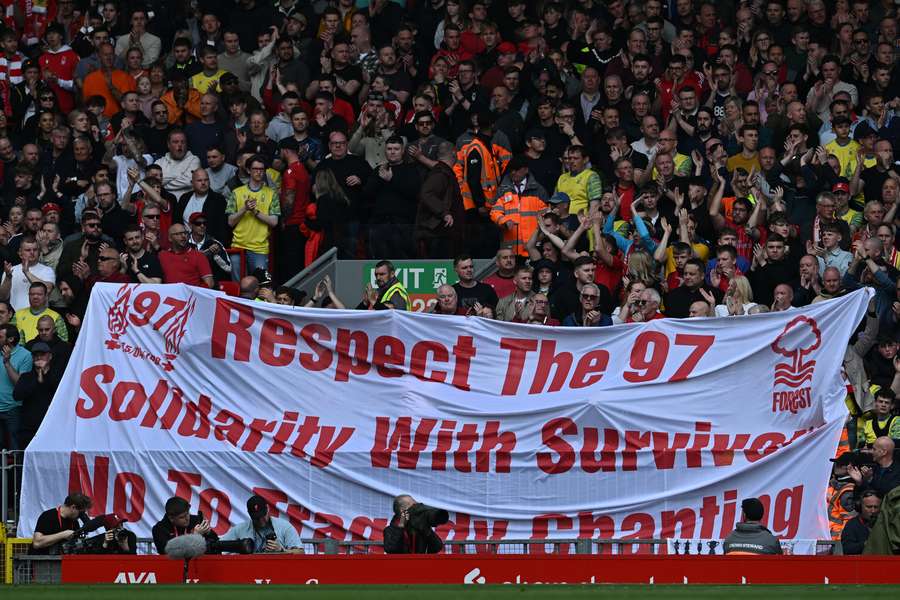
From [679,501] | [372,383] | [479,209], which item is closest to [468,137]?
[479,209]

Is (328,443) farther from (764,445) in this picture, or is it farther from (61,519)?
(764,445)

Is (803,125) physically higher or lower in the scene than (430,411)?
higher

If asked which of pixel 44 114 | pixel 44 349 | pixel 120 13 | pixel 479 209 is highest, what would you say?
pixel 120 13

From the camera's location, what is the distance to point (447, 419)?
1806 centimetres

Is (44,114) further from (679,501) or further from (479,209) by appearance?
(679,501)

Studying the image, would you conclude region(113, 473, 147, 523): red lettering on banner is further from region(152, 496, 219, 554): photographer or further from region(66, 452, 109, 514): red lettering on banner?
region(152, 496, 219, 554): photographer

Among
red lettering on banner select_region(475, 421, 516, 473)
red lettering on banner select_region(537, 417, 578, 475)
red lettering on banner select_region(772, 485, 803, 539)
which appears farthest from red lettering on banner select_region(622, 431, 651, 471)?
red lettering on banner select_region(772, 485, 803, 539)

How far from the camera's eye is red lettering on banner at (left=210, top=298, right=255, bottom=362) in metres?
18.5

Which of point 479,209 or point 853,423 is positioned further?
point 479,209

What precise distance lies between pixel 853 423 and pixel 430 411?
4.34 metres

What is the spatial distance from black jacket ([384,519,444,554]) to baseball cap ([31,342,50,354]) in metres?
5.48

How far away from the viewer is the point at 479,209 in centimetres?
2233

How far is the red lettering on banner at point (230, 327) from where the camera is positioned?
727 inches

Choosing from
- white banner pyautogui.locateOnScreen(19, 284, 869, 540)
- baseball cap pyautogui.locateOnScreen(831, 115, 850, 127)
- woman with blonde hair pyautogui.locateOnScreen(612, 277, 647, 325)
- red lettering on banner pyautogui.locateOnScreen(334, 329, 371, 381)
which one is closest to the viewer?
white banner pyautogui.locateOnScreen(19, 284, 869, 540)
